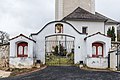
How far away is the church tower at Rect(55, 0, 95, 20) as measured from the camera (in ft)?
119

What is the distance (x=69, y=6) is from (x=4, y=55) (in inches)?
651

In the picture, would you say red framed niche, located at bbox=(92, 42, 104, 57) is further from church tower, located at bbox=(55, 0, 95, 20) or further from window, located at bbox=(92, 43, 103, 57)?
church tower, located at bbox=(55, 0, 95, 20)

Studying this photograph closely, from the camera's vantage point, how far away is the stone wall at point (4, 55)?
21.8m

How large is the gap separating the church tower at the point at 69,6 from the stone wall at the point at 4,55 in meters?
15.1

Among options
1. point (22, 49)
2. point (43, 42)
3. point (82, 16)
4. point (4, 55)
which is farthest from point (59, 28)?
point (82, 16)

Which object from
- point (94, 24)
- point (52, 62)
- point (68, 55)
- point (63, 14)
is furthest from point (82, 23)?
point (52, 62)

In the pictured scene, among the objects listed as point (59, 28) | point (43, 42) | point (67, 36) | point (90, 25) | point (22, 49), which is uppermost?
point (90, 25)

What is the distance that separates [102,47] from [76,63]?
8.01 feet

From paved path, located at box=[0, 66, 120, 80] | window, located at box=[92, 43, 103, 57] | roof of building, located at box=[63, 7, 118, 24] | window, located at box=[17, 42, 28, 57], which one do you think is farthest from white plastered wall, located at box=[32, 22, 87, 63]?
roof of building, located at box=[63, 7, 118, 24]

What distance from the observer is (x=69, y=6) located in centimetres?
3659

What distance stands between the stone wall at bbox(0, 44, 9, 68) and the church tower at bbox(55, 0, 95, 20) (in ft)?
49.4

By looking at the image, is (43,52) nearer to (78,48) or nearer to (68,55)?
Result: (78,48)

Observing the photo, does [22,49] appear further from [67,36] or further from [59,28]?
[67,36]

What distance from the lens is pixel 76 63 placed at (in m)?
22.0
